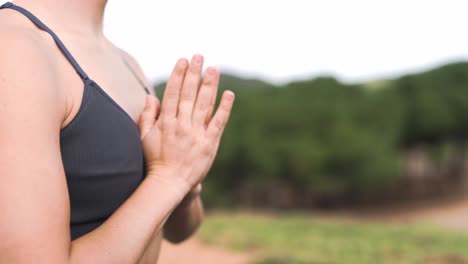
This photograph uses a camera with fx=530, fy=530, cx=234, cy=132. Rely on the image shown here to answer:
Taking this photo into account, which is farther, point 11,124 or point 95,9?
point 95,9

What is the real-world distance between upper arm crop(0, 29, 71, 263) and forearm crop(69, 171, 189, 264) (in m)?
0.05

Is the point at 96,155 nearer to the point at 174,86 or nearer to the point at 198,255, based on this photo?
the point at 174,86

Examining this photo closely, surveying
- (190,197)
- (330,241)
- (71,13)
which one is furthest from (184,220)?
(330,241)

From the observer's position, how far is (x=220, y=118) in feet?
4.09

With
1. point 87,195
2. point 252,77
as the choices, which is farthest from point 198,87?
point 252,77

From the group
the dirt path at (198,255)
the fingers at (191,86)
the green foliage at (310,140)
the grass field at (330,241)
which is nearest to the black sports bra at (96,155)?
the fingers at (191,86)

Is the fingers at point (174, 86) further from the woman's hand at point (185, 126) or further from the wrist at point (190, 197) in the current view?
the wrist at point (190, 197)

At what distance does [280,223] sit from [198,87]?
8225mm

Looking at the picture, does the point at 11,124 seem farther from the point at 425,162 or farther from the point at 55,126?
the point at 425,162

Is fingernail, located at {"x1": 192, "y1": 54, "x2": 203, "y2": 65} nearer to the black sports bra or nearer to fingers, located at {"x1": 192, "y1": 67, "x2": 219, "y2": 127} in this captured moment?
fingers, located at {"x1": 192, "y1": 67, "x2": 219, "y2": 127}

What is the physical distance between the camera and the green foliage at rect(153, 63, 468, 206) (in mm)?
15516

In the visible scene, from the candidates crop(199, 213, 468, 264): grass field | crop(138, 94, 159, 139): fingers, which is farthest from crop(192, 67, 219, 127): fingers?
crop(199, 213, 468, 264): grass field

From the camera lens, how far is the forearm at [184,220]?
4.99ft

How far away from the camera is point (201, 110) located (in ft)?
4.00
